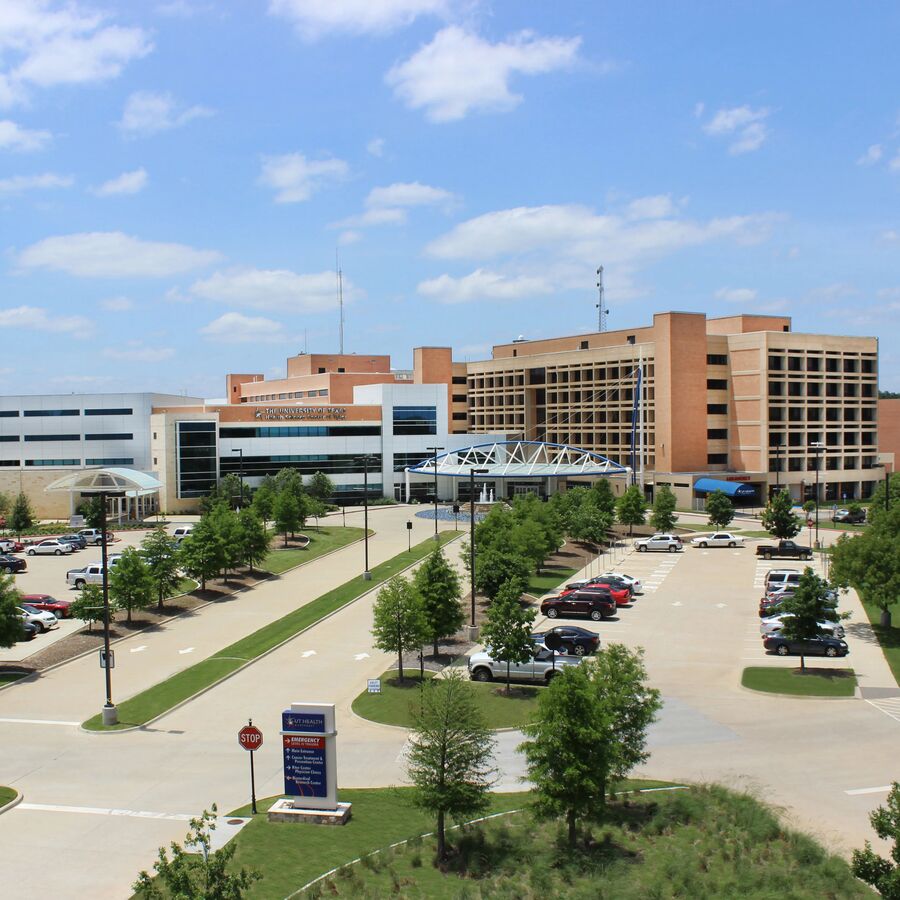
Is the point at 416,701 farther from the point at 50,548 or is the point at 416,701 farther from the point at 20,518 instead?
the point at 20,518

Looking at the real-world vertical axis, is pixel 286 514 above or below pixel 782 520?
above

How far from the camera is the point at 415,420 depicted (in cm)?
10125

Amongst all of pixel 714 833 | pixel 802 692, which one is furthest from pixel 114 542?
pixel 714 833

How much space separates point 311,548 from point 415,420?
1505 inches

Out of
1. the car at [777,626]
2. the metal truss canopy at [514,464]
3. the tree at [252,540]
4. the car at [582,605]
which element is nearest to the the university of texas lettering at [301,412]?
the metal truss canopy at [514,464]

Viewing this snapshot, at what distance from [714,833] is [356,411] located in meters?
81.2

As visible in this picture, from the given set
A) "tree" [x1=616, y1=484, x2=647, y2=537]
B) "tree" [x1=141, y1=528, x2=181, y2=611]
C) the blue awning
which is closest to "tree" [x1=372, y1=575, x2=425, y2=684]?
"tree" [x1=141, y1=528, x2=181, y2=611]

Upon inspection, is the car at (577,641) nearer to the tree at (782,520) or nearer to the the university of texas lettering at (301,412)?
the tree at (782,520)

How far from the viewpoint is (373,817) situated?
2111 cm

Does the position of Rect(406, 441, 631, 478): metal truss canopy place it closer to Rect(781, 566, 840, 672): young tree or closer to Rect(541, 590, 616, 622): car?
Rect(541, 590, 616, 622): car

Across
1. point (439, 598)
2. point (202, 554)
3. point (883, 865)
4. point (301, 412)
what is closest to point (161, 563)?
point (202, 554)

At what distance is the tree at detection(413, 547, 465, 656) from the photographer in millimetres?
34688

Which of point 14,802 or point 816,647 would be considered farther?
point 816,647

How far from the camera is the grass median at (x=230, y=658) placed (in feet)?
95.8
